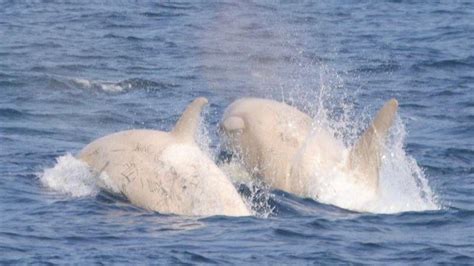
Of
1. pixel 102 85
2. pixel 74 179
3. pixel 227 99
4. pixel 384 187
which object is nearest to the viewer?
pixel 74 179

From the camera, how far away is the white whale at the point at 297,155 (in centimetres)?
2006

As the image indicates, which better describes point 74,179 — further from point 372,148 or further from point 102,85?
point 102,85

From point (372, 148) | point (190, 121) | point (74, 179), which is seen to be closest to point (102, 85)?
point (74, 179)

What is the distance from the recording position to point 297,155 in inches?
816

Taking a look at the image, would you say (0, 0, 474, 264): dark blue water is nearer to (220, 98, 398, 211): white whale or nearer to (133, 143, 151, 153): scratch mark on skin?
(220, 98, 398, 211): white whale

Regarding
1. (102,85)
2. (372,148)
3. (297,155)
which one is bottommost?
(102,85)

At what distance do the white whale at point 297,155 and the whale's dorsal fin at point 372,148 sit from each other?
0.01m

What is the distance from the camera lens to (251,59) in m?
36.9

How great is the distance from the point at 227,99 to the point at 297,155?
9292 millimetres

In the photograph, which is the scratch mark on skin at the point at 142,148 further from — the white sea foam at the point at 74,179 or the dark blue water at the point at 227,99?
the dark blue water at the point at 227,99

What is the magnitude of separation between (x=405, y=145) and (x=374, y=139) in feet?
19.1

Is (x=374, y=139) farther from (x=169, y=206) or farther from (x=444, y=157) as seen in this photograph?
(x=444, y=157)

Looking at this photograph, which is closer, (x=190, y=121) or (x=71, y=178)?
(x=190, y=121)

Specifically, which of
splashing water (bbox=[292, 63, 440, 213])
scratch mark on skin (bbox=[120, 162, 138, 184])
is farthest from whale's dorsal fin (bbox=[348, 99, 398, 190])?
scratch mark on skin (bbox=[120, 162, 138, 184])
